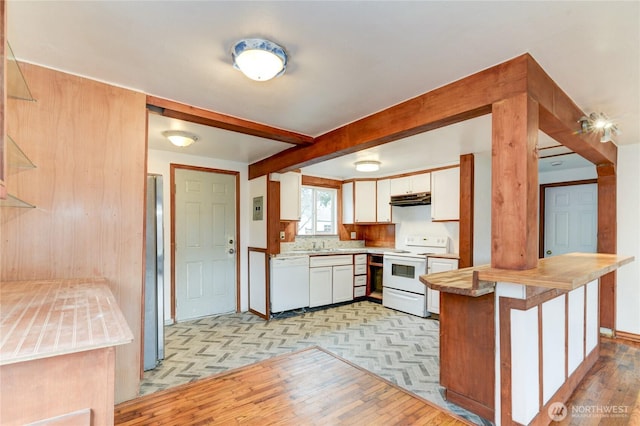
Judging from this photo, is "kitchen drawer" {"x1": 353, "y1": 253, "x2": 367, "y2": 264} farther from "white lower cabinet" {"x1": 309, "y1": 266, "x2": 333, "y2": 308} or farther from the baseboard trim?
the baseboard trim

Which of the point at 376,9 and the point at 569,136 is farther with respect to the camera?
the point at 569,136

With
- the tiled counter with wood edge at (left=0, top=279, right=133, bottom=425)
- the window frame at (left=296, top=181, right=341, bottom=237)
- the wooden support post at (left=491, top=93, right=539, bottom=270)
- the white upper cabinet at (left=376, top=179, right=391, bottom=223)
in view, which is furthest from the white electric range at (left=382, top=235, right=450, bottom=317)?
the tiled counter with wood edge at (left=0, top=279, right=133, bottom=425)

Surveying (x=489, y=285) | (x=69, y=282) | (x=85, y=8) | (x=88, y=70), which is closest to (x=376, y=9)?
(x=85, y=8)

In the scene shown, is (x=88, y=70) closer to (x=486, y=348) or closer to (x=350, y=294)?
(x=486, y=348)

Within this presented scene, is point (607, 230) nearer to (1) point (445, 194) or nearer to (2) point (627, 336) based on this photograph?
(2) point (627, 336)

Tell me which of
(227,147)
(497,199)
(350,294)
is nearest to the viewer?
(497,199)

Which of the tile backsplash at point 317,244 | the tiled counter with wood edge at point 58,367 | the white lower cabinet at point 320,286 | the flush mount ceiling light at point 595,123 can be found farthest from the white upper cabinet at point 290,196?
the tiled counter with wood edge at point 58,367

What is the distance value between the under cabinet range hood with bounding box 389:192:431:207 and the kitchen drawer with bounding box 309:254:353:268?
121cm

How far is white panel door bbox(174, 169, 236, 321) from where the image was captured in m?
4.10

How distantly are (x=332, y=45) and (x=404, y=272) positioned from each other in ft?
12.1

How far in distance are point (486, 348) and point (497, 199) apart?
1.01 meters

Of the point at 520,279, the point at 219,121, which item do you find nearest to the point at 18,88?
the point at 219,121

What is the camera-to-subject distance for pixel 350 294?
201 inches

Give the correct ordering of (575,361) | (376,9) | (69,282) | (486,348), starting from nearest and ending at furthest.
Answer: (376,9), (69,282), (486,348), (575,361)
